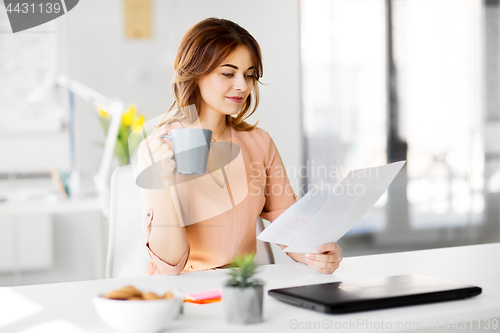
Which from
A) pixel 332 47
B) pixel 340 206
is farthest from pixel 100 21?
pixel 340 206

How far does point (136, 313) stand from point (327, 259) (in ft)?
1.67

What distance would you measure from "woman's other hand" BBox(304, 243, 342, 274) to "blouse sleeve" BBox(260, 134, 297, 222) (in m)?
0.36

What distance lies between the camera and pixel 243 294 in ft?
2.04

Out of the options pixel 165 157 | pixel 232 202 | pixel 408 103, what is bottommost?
pixel 232 202

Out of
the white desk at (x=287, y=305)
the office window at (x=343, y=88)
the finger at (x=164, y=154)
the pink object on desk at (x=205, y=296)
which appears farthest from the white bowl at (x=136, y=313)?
the office window at (x=343, y=88)

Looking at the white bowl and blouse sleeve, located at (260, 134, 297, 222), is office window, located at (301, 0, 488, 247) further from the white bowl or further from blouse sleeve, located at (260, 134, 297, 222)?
the white bowl

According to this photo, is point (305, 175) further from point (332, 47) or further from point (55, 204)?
point (55, 204)

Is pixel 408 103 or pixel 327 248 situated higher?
pixel 408 103

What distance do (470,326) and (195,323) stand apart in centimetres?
39

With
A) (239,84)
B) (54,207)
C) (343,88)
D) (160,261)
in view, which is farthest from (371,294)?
(343,88)

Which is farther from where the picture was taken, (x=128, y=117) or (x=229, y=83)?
(x=128, y=117)

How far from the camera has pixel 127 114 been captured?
2.55 m

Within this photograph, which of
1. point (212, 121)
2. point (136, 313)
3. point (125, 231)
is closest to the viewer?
point (136, 313)

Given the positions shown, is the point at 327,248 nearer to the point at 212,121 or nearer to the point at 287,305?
the point at 287,305
